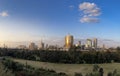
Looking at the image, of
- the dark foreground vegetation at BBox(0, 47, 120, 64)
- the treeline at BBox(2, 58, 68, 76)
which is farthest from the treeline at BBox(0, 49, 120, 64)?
the treeline at BBox(2, 58, 68, 76)

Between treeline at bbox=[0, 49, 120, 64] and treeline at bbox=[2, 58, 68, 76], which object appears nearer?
treeline at bbox=[2, 58, 68, 76]

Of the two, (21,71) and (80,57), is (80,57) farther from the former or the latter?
(21,71)

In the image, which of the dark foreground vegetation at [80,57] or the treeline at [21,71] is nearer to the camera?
the treeline at [21,71]

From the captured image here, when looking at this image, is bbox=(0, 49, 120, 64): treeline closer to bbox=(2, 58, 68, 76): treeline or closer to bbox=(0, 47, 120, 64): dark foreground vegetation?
bbox=(0, 47, 120, 64): dark foreground vegetation

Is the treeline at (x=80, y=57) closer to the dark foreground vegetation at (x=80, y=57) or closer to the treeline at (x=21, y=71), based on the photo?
the dark foreground vegetation at (x=80, y=57)

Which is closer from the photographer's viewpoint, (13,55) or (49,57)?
(49,57)

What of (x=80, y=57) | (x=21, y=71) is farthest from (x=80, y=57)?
(x=21, y=71)

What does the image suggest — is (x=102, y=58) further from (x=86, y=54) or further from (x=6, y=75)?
(x=6, y=75)

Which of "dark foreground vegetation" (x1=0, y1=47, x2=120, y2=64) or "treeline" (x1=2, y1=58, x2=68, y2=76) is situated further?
"dark foreground vegetation" (x1=0, y1=47, x2=120, y2=64)

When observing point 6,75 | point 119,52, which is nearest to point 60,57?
point 119,52

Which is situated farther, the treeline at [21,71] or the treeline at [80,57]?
the treeline at [80,57]

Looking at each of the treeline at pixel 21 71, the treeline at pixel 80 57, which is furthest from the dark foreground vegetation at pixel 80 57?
the treeline at pixel 21 71

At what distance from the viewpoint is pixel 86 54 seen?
69.2 meters

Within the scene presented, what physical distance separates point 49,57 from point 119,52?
17.2m
